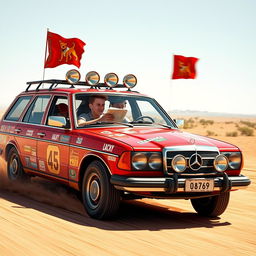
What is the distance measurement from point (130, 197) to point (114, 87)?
252cm

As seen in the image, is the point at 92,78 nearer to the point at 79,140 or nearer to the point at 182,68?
the point at 79,140

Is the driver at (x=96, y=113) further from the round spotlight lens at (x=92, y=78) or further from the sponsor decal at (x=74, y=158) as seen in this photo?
the sponsor decal at (x=74, y=158)

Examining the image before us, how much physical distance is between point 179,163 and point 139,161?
1.57 feet

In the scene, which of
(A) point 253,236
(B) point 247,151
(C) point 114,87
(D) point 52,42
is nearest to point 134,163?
(A) point 253,236

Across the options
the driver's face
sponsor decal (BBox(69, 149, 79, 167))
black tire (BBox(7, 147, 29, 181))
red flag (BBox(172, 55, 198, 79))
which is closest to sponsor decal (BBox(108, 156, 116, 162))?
sponsor decal (BBox(69, 149, 79, 167))

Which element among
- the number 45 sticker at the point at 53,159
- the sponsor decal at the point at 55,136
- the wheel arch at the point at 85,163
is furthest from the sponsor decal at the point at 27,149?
the wheel arch at the point at 85,163

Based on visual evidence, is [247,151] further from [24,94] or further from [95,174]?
[95,174]

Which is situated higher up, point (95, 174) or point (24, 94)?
point (24, 94)

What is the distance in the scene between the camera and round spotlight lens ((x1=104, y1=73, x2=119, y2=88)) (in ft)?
26.1

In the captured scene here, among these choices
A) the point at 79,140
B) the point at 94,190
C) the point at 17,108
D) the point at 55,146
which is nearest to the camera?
the point at 94,190

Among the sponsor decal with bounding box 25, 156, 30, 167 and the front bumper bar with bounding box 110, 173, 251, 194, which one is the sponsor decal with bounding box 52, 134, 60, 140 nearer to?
the sponsor decal with bounding box 25, 156, 30, 167

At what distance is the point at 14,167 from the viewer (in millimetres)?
8750

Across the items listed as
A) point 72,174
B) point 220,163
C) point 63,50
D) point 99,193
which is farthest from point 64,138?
point 63,50

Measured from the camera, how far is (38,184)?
28.4 feet
